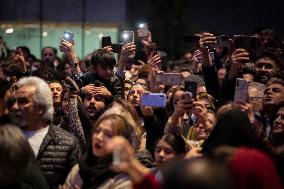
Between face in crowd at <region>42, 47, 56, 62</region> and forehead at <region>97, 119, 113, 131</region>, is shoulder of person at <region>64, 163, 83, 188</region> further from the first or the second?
face in crowd at <region>42, 47, 56, 62</region>

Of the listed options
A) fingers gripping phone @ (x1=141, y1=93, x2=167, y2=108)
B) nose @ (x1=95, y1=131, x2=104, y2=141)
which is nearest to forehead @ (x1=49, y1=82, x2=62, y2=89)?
fingers gripping phone @ (x1=141, y1=93, x2=167, y2=108)

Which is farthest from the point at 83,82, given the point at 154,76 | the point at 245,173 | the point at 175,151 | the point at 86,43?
the point at 86,43

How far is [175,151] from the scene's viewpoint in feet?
21.1

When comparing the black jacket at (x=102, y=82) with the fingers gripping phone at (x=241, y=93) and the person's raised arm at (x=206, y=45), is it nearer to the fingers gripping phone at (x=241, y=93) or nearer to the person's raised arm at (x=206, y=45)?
the person's raised arm at (x=206, y=45)

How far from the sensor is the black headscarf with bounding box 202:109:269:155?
19.4 feet

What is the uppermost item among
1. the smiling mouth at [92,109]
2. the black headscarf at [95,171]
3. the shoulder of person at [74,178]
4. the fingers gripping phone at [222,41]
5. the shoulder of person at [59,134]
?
the fingers gripping phone at [222,41]

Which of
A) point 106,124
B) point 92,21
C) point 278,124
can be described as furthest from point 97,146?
point 92,21

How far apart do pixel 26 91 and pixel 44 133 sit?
38cm

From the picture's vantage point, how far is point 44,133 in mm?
6934

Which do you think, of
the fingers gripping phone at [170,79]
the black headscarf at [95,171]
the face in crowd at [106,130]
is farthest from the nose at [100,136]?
the fingers gripping phone at [170,79]

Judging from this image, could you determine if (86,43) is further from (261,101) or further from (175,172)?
(175,172)

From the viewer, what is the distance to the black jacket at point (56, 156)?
6773 millimetres

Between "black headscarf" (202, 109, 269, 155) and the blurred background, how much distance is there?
10063 millimetres

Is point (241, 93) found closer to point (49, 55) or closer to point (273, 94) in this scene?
point (273, 94)
